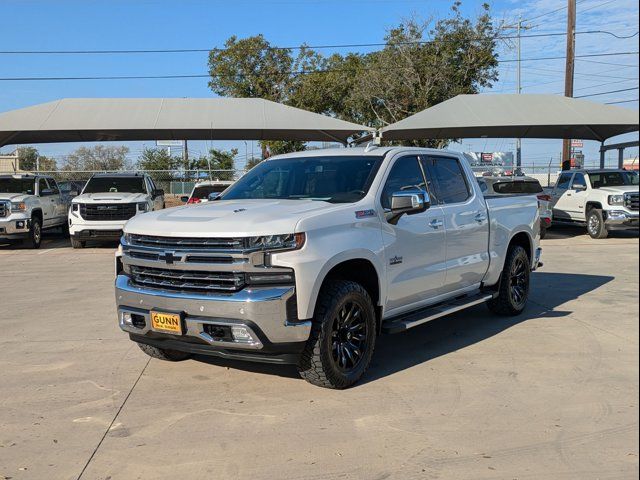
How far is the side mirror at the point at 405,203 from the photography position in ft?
17.7

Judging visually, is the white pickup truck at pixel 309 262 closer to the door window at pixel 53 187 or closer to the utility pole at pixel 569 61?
the door window at pixel 53 187

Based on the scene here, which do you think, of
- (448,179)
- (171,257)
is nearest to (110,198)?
(448,179)

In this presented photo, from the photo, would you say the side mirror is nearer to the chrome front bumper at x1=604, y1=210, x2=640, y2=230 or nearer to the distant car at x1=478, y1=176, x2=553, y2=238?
the distant car at x1=478, y1=176, x2=553, y2=238

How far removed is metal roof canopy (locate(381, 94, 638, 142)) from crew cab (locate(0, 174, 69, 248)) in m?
10.3

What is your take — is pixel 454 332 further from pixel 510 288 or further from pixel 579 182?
pixel 579 182

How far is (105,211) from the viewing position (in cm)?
1570

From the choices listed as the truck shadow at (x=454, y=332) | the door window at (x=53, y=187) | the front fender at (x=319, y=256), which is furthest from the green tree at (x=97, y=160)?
the front fender at (x=319, y=256)

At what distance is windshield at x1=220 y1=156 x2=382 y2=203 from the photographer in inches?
226

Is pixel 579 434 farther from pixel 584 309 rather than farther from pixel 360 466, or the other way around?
pixel 584 309

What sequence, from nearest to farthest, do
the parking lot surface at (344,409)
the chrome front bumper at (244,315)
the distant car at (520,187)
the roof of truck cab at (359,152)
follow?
the parking lot surface at (344,409), the chrome front bumper at (244,315), the roof of truck cab at (359,152), the distant car at (520,187)

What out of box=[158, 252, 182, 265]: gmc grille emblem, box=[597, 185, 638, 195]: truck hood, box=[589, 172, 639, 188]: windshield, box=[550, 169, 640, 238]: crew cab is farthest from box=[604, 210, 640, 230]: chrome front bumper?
box=[158, 252, 182, 265]: gmc grille emblem

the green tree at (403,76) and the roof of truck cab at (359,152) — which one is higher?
the green tree at (403,76)

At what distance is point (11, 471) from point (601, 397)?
4.21 metres

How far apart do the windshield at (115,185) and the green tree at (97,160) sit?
17828 mm
